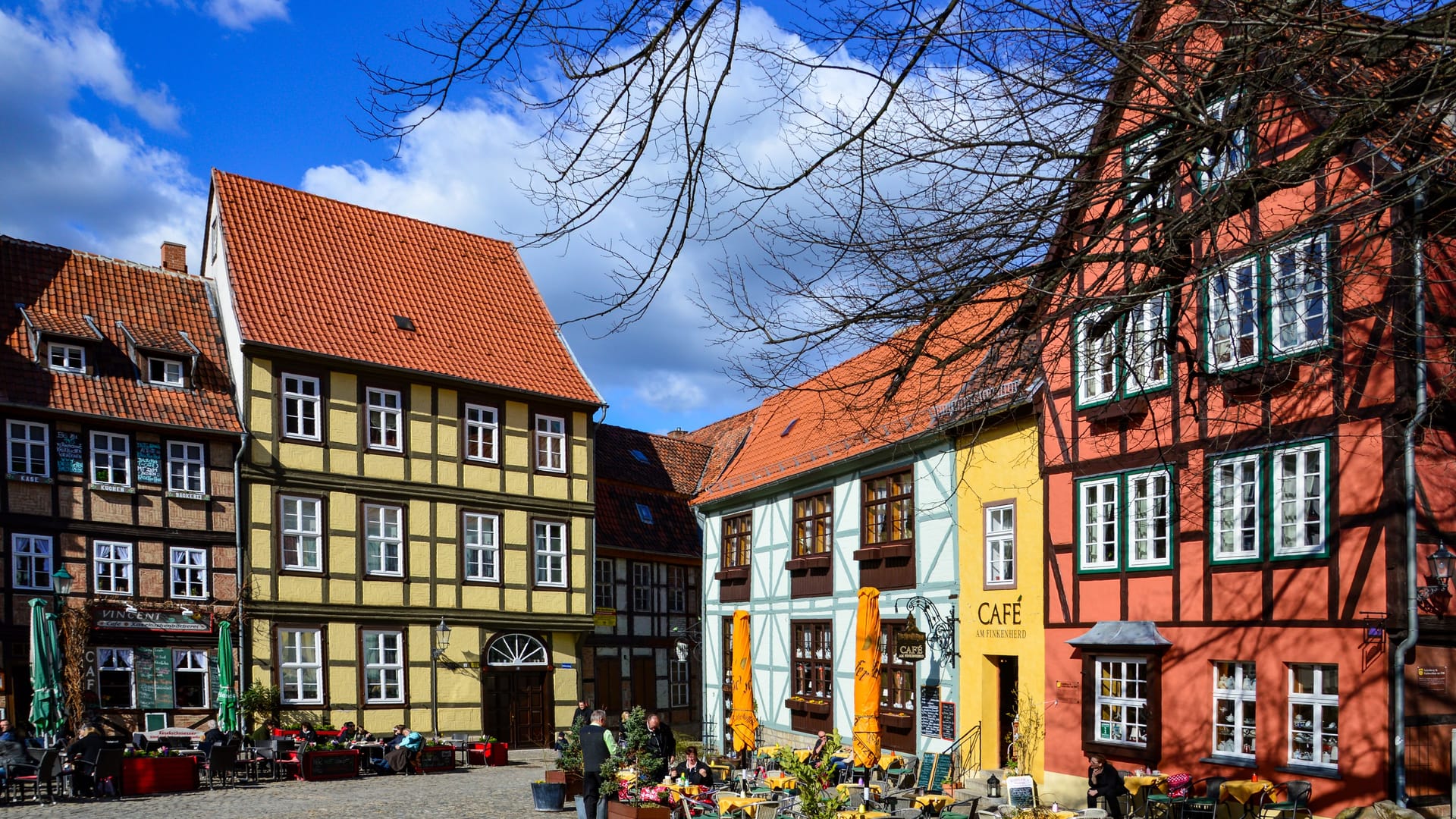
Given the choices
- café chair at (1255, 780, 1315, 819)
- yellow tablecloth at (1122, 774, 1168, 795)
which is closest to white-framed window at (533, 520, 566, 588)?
yellow tablecloth at (1122, 774, 1168, 795)

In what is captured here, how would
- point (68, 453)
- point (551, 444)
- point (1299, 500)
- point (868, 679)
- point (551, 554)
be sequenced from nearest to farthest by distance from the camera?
point (1299, 500)
point (868, 679)
point (68, 453)
point (551, 554)
point (551, 444)

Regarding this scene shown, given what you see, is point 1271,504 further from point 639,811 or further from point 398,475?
point 398,475

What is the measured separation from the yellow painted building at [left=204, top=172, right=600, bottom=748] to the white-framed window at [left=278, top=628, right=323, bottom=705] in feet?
0.12

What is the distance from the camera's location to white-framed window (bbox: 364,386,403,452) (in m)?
27.0

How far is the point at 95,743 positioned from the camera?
18203mm

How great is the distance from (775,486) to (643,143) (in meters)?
21.9

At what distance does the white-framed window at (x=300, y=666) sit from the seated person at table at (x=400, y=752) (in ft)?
9.26

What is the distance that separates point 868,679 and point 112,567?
45.1 ft

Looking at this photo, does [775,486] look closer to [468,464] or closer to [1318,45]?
[468,464]

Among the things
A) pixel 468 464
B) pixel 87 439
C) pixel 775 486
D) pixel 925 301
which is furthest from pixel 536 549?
pixel 925 301

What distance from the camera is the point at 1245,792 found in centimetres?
1377

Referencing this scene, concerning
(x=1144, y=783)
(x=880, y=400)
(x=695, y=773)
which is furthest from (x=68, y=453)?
(x=880, y=400)

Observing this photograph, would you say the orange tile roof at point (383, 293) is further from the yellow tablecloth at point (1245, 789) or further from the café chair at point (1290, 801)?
the café chair at point (1290, 801)

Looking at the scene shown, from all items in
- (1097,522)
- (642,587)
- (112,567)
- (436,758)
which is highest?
(1097,522)
